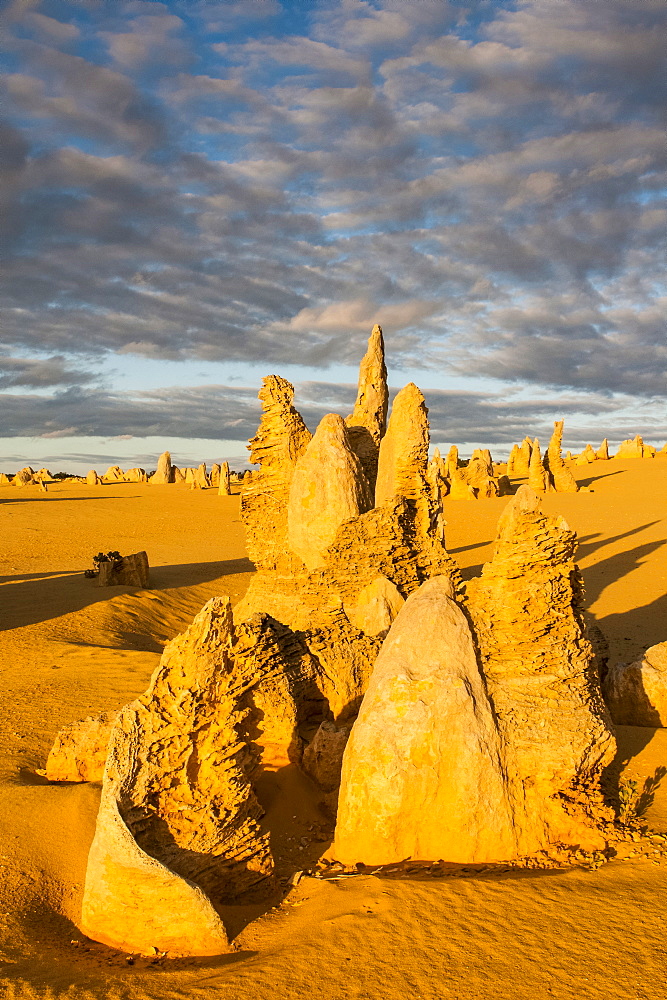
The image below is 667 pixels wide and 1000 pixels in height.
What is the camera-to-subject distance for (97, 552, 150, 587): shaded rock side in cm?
1769

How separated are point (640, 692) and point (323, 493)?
17.0ft

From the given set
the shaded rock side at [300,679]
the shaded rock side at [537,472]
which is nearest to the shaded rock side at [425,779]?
the shaded rock side at [300,679]

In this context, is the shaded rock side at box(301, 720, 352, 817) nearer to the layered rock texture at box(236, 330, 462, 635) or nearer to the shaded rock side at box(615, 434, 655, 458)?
the layered rock texture at box(236, 330, 462, 635)

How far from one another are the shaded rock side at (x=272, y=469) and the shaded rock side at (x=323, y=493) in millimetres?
424

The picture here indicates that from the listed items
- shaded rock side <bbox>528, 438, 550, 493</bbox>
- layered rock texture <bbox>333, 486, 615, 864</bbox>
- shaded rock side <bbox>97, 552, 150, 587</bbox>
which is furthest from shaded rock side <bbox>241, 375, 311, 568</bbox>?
shaded rock side <bbox>528, 438, 550, 493</bbox>

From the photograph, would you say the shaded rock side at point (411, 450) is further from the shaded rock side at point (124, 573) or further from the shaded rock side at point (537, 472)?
the shaded rock side at point (537, 472)

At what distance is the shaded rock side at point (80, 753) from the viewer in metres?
7.22

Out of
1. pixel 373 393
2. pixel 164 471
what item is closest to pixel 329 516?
pixel 373 393

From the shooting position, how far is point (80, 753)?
285 inches

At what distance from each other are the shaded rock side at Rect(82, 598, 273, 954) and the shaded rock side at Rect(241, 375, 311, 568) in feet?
20.9

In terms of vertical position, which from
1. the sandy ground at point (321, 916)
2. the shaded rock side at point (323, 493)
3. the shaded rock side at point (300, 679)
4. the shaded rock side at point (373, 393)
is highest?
the shaded rock side at point (373, 393)

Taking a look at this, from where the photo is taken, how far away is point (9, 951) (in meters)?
4.60

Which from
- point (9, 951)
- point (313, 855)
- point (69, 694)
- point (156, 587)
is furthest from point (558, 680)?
point (156, 587)

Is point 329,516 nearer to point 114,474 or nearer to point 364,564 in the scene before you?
point 364,564
